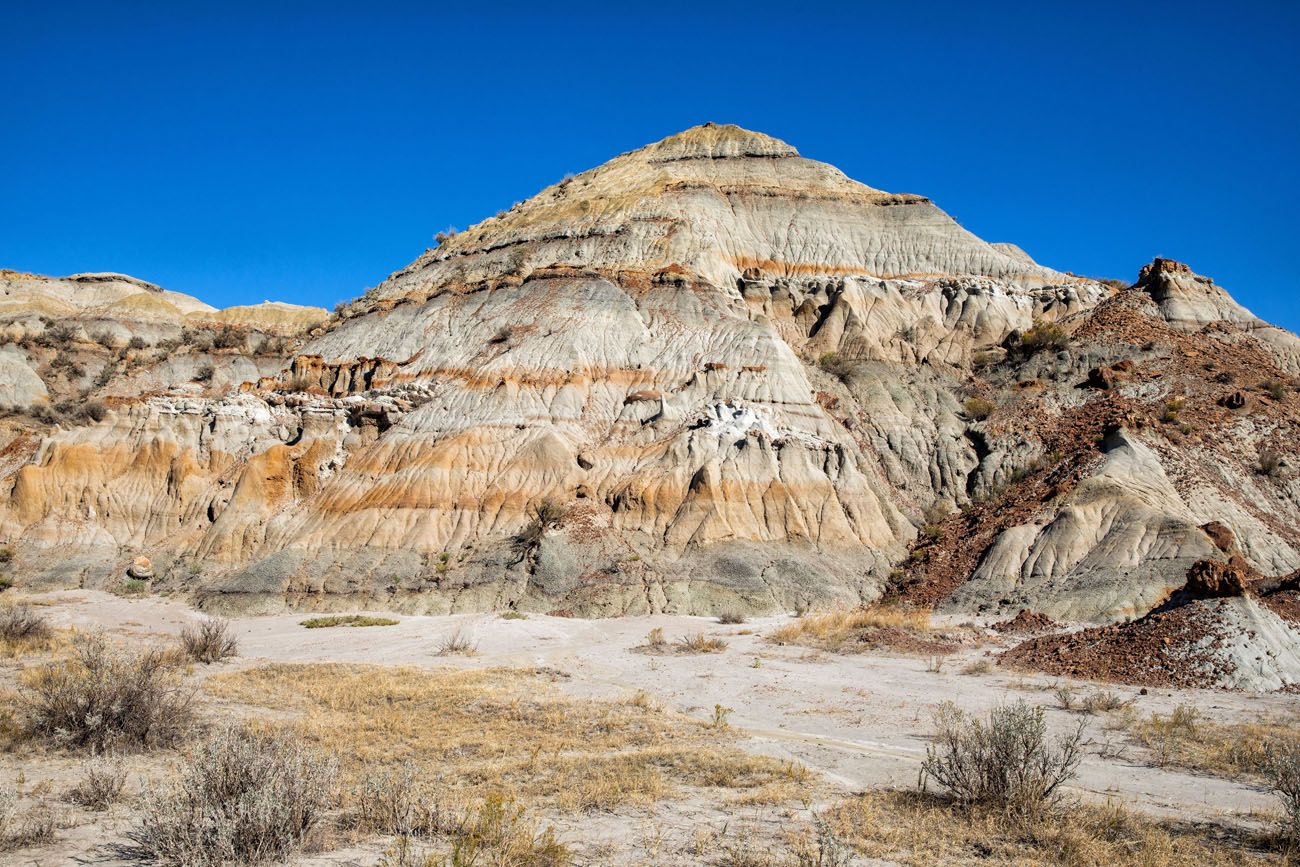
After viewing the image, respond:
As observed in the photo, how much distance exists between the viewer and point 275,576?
30.7 metres

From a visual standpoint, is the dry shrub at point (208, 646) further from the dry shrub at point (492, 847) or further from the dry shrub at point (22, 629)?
the dry shrub at point (492, 847)

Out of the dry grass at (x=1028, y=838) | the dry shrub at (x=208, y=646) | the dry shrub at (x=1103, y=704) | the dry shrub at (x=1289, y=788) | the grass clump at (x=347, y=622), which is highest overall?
the dry shrub at (x=1289, y=788)

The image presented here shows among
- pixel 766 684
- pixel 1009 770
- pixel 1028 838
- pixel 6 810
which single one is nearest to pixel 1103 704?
pixel 766 684

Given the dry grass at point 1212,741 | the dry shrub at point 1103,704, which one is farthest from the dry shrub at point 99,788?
the dry shrub at point 1103,704

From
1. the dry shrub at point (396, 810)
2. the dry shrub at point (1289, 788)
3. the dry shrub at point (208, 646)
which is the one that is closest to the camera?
the dry shrub at point (1289, 788)

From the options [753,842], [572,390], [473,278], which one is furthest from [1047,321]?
[753,842]

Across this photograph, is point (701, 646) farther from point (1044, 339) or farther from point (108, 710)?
point (1044, 339)

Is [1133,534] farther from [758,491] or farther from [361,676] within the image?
[361,676]

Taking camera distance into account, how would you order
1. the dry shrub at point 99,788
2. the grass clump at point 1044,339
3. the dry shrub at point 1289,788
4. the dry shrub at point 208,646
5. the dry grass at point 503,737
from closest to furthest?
the dry shrub at point 1289,788, the dry shrub at point 99,788, the dry grass at point 503,737, the dry shrub at point 208,646, the grass clump at point 1044,339

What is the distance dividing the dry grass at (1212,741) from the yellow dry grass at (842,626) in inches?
376

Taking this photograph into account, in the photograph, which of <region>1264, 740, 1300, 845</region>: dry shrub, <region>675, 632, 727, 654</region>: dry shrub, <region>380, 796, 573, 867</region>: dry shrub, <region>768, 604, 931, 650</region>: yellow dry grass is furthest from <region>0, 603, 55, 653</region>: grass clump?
<region>1264, 740, 1300, 845</region>: dry shrub

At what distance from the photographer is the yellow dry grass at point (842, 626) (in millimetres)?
23766

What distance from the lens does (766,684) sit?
1814 cm

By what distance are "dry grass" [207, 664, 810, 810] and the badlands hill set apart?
1259 centimetres
